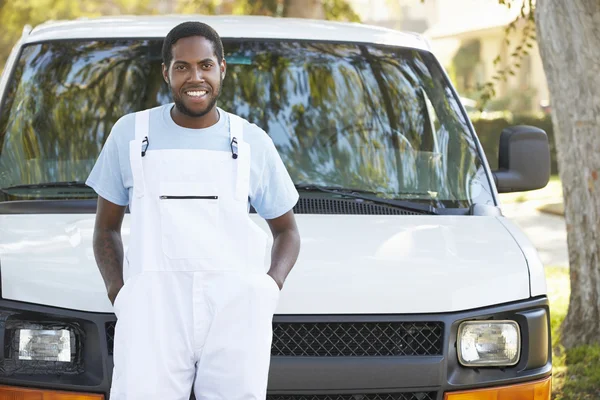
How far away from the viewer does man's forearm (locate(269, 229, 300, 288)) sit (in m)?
3.10

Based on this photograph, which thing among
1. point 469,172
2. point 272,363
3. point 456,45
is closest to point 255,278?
point 272,363

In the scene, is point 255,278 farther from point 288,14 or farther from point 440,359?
point 288,14

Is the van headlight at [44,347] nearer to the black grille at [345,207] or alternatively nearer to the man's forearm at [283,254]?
the man's forearm at [283,254]

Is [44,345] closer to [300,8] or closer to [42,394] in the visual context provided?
[42,394]

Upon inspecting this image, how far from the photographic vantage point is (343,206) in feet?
13.7

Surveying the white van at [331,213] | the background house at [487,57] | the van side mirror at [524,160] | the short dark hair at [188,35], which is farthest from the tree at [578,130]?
the background house at [487,57]

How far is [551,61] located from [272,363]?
157 inches

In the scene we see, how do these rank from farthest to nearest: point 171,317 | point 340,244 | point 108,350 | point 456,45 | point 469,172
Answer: point 456,45 → point 469,172 → point 340,244 → point 108,350 → point 171,317

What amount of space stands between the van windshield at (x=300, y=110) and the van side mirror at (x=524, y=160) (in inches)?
4.6

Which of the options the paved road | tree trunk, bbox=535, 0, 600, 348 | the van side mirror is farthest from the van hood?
the paved road

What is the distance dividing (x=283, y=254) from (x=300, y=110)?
5.47 feet

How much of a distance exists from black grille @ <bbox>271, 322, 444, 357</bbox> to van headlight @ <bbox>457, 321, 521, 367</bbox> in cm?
9

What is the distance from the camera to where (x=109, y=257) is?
10.3 ft

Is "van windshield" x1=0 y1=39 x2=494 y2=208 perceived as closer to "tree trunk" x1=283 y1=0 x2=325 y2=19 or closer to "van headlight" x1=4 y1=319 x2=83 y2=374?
"van headlight" x1=4 y1=319 x2=83 y2=374
